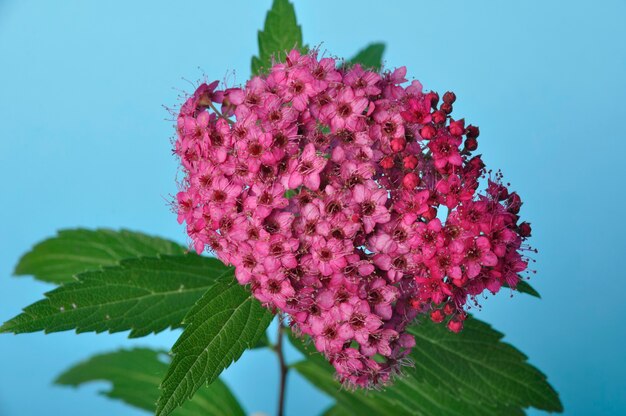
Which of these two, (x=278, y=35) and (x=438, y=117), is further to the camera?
(x=278, y=35)

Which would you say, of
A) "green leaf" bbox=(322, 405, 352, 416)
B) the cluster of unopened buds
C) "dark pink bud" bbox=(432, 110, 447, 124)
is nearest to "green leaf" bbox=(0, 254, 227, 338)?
the cluster of unopened buds

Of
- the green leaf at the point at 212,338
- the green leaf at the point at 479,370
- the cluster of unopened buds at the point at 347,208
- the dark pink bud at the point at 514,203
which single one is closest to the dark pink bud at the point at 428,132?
the cluster of unopened buds at the point at 347,208

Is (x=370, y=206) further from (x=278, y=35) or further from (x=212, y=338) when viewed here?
(x=278, y=35)

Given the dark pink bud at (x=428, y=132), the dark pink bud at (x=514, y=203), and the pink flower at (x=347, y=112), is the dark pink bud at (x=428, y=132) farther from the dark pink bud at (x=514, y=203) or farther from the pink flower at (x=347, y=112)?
the dark pink bud at (x=514, y=203)

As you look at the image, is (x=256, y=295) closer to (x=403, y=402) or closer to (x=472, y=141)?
(x=472, y=141)

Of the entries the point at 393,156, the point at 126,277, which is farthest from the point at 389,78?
the point at 126,277

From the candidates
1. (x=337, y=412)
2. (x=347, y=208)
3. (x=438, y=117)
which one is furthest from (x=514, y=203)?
(x=337, y=412)
